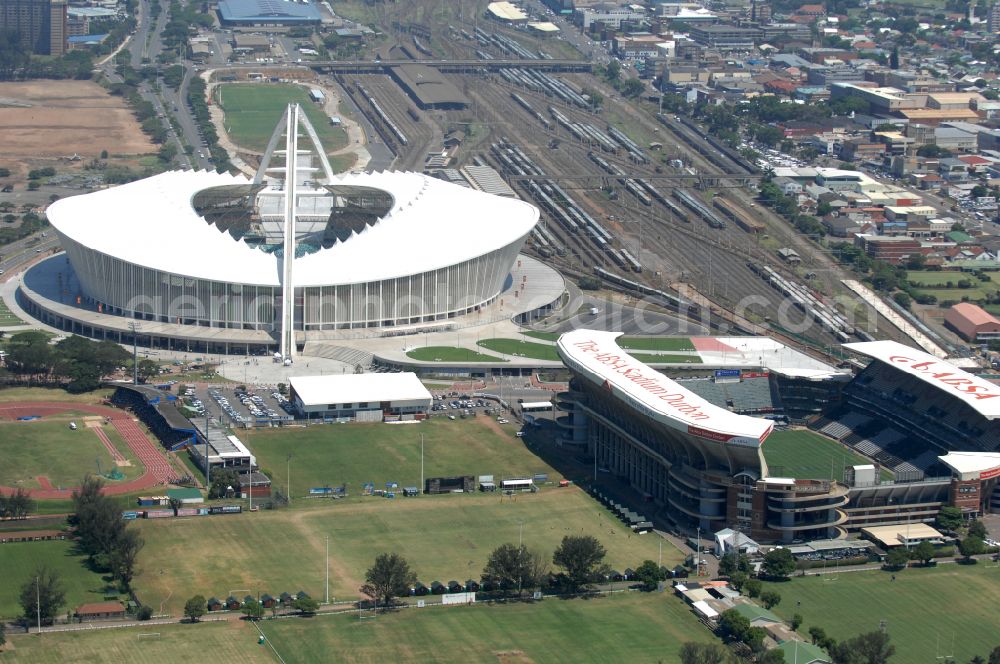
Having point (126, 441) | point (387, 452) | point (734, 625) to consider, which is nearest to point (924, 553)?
point (734, 625)

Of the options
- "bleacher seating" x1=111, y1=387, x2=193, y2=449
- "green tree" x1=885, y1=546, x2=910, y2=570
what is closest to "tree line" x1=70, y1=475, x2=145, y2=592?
"bleacher seating" x1=111, y1=387, x2=193, y2=449

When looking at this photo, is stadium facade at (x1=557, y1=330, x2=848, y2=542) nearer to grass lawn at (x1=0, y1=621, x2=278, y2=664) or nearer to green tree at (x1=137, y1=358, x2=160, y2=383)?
grass lawn at (x1=0, y1=621, x2=278, y2=664)

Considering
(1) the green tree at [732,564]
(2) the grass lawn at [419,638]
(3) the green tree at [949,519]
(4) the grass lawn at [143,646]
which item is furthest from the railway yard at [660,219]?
(4) the grass lawn at [143,646]

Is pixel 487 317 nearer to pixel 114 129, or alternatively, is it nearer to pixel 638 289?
pixel 638 289

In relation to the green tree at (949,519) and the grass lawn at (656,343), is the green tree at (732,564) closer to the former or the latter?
the green tree at (949,519)

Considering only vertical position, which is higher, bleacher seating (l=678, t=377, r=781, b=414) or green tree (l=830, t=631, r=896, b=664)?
green tree (l=830, t=631, r=896, b=664)

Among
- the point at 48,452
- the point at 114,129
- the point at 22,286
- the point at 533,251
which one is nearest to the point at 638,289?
the point at 533,251

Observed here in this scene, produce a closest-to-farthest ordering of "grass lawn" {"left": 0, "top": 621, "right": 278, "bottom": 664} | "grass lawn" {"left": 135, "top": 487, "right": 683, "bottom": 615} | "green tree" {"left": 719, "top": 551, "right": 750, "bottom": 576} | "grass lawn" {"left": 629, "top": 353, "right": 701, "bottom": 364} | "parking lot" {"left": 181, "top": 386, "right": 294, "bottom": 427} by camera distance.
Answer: "grass lawn" {"left": 0, "top": 621, "right": 278, "bottom": 664} → "grass lawn" {"left": 135, "top": 487, "right": 683, "bottom": 615} → "green tree" {"left": 719, "top": 551, "right": 750, "bottom": 576} → "parking lot" {"left": 181, "top": 386, "right": 294, "bottom": 427} → "grass lawn" {"left": 629, "top": 353, "right": 701, "bottom": 364}
